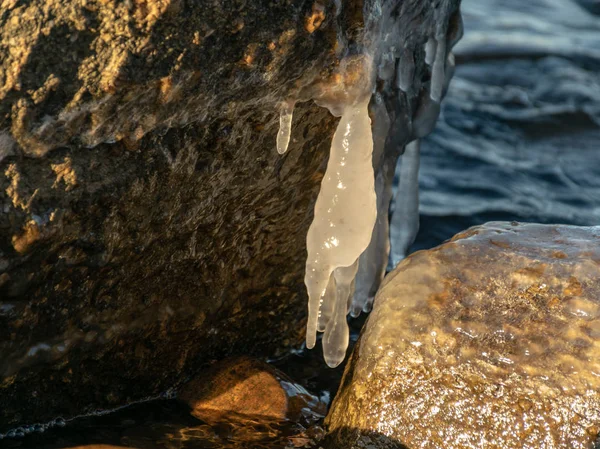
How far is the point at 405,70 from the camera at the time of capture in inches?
141

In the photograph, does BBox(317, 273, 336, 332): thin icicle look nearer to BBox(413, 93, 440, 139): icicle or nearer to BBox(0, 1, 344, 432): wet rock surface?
BBox(0, 1, 344, 432): wet rock surface

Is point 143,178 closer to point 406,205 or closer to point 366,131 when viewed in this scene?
point 366,131

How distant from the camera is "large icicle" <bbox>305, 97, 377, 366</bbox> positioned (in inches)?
123

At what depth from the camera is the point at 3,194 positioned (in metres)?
2.54

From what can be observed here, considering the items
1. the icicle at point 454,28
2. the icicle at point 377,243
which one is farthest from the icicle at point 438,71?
the icicle at point 377,243

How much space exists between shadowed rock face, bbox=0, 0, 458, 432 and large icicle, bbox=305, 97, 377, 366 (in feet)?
0.48

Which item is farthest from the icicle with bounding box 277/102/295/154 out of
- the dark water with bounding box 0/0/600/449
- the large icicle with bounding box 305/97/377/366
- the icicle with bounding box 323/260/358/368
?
the dark water with bounding box 0/0/600/449

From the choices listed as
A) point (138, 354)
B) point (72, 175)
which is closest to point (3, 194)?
point (72, 175)

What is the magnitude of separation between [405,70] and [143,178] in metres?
1.28

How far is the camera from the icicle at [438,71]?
3.87 meters

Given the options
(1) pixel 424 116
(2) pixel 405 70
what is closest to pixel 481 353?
(2) pixel 405 70

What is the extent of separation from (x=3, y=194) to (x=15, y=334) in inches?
21.3

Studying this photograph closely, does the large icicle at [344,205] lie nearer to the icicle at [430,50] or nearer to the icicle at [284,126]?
the icicle at [284,126]

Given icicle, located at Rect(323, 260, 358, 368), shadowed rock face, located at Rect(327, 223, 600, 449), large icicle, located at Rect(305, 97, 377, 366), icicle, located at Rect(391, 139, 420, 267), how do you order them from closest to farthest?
shadowed rock face, located at Rect(327, 223, 600, 449)
large icicle, located at Rect(305, 97, 377, 366)
icicle, located at Rect(323, 260, 358, 368)
icicle, located at Rect(391, 139, 420, 267)
